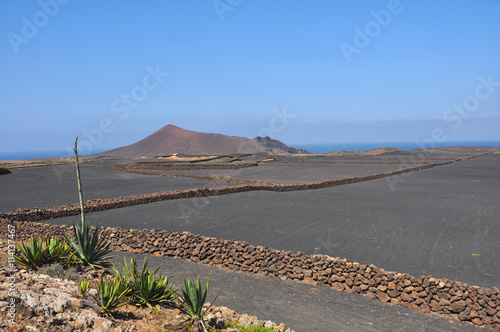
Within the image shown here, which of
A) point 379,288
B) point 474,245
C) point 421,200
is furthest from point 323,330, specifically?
point 421,200

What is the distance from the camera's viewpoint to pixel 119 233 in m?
12.8

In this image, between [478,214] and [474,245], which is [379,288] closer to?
[474,245]

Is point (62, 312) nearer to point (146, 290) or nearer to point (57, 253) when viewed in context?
point (146, 290)

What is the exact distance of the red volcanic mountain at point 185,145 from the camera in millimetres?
147875

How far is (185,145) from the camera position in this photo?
513 ft

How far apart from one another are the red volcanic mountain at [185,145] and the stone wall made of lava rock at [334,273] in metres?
130

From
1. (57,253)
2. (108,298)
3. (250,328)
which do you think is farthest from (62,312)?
(250,328)

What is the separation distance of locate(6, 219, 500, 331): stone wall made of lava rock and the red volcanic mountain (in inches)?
5130

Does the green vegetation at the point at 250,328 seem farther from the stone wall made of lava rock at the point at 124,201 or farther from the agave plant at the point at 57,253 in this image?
the stone wall made of lava rock at the point at 124,201

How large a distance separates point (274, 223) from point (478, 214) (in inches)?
377

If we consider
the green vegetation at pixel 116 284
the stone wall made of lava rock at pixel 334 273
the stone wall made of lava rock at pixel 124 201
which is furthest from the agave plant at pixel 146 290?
the stone wall made of lava rock at pixel 124 201

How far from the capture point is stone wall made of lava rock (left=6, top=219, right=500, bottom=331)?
736 centimetres

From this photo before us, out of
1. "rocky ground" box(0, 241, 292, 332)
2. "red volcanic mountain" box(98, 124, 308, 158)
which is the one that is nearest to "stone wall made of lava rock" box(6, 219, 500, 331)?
"rocky ground" box(0, 241, 292, 332)

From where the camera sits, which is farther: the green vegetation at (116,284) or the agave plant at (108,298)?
the agave plant at (108,298)
